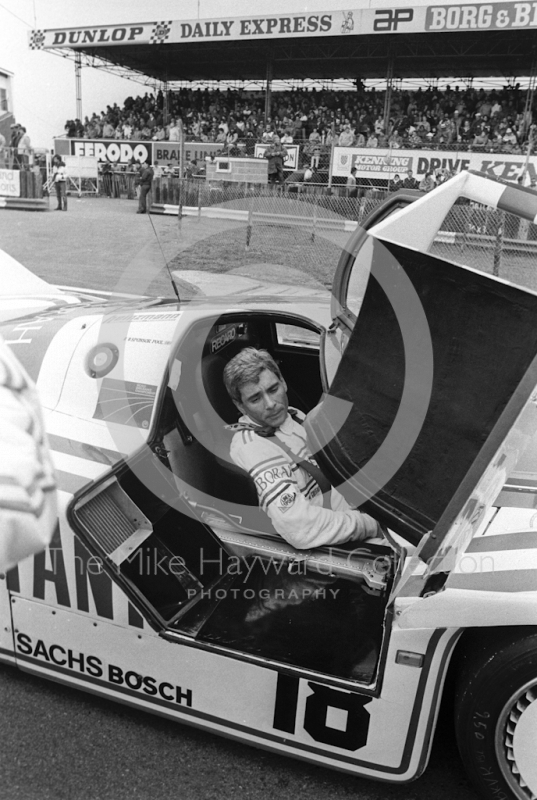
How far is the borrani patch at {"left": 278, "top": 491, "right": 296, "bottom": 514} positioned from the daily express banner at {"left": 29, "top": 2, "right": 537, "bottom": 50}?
76.2 ft

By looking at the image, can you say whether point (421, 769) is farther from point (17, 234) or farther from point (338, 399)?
point (17, 234)

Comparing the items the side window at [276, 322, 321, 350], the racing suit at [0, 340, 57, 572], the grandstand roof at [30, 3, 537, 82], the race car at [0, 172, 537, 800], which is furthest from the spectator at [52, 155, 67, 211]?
the racing suit at [0, 340, 57, 572]

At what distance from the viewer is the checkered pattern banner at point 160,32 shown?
27188 millimetres

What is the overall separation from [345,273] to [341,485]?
0.99m

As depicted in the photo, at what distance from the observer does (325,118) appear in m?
26.2

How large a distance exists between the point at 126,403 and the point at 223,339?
2.26 ft

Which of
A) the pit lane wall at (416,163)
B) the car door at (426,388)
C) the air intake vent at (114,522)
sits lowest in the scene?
the air intake vent at (114,522)

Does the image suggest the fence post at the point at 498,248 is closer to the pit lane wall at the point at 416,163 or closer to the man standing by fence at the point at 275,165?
the pit lane wall at the point at 416,163

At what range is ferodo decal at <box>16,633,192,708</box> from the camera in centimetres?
225

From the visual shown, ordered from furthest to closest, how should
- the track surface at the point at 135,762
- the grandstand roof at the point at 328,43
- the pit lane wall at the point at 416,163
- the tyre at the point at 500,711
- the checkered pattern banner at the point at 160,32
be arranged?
1. the checkered pattern banner at the point at 160,32
2. the grandstand roof at the point at 328,43
3. the pit lane wall at the point at 416,163
4. the track surface at the point at 135,762
5. the tyre at the point at 500,711

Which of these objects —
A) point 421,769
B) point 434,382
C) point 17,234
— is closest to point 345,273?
point 434,382

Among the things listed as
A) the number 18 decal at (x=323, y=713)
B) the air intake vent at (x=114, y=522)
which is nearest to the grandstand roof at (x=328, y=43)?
the air intake vent at (x=114, y=522)

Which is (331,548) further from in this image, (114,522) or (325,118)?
(325,118)

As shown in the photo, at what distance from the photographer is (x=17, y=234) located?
1382cm
